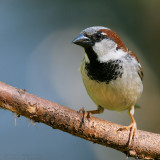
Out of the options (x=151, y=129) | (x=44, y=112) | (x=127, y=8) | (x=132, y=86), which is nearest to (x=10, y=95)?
(x=44, y=112)

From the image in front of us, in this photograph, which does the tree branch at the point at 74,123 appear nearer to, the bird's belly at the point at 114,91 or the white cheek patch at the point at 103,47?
the bird's belly at the point at 114,91

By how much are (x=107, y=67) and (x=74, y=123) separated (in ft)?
2.76

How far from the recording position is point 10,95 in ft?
8.36

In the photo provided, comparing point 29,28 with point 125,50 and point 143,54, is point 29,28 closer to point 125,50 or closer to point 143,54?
point 143,54

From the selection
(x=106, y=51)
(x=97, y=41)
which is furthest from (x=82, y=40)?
(x=106, y=51)

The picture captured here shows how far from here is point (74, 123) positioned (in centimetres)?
272

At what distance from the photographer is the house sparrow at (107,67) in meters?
3.18

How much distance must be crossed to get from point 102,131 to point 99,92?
614 mm

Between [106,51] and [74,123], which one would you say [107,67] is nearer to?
[106,51]

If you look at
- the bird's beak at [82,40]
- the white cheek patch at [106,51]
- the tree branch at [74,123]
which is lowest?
the tree branch at [74,123]

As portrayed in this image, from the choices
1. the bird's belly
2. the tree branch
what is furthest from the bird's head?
the tree branch

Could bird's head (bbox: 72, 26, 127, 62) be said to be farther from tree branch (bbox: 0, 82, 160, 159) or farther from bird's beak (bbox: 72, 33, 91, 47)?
tree branch (bbox: 0, 82, 160, 159)

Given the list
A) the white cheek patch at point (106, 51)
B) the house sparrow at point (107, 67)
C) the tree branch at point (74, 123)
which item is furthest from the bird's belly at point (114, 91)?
the tree branch at point (74, 123)

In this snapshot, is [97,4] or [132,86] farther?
[97,4]
